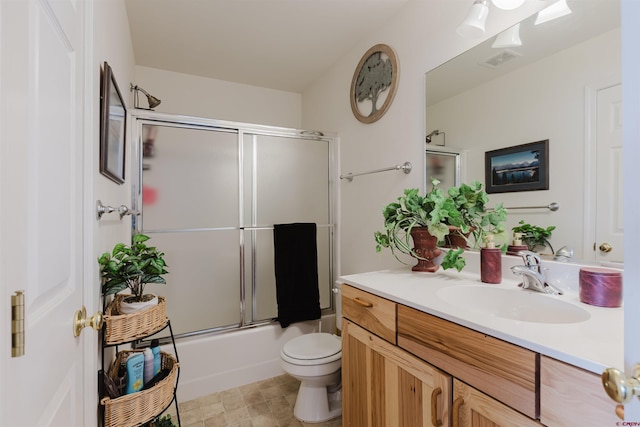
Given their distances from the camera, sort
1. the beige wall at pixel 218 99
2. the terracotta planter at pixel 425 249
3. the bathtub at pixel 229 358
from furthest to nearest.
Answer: the beige wall at pixel 218 99 < the bathtub at pixel 229 358 < the terracotta planter at pixel 425 249

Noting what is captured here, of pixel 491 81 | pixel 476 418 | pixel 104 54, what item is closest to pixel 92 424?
pixel 476 418

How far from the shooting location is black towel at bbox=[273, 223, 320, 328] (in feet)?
7.16

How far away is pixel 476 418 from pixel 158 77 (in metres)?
3.10

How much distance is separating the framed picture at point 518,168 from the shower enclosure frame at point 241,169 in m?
1.30

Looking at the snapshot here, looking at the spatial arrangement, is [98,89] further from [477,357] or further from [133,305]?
[477,357]

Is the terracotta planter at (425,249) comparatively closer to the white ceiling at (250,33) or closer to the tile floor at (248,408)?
the tile floor at (248,408)

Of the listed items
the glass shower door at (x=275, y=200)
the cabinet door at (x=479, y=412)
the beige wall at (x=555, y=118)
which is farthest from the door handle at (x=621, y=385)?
the glass shower door at (x=275, y=200)

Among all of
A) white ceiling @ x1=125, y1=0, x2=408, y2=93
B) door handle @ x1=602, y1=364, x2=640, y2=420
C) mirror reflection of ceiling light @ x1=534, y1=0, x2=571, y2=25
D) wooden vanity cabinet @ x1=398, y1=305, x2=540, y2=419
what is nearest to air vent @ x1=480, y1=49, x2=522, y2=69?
mirror reflection of ceiling light @ x1=534, y1=0, x2=571, y2=25

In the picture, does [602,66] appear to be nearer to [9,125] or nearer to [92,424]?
[9,125]

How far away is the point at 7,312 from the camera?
393 millimetres

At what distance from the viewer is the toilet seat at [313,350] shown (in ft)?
5.30

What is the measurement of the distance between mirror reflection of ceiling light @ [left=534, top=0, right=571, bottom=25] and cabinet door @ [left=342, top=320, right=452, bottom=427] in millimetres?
1398

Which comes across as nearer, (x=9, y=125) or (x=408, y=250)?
(x=9, y=125)

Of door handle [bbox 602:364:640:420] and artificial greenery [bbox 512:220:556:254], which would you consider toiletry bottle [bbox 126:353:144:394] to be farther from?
artificial greenery [bbox 512:220:556:254]
